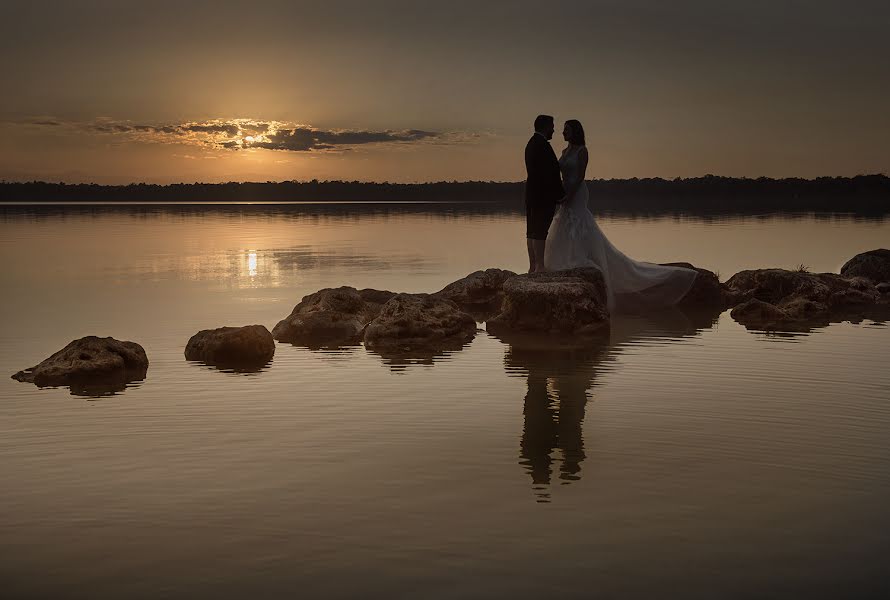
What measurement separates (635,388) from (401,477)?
13.3 feet

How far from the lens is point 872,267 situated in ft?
69.2

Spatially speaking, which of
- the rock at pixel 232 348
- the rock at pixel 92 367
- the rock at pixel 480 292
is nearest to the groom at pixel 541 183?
the rock at pixel 480 292

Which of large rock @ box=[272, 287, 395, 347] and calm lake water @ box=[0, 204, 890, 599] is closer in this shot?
calm lake water @ box=[0, 204, 890, 599]

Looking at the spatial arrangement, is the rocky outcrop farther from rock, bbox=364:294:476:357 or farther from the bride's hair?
rock, bbox=364:294:476:357

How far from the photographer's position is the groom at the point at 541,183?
657 inches

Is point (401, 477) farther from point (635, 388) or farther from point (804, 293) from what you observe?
point (804, 293)

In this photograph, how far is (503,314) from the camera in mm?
15258

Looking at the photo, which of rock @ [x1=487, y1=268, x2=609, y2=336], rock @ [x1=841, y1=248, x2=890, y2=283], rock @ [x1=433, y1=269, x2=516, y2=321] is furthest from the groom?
rock @ [x1=841, y1=248, x2=890, y2=283]

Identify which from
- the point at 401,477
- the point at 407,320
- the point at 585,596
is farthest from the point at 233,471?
the point at 407,320

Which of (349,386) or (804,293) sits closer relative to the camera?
(349,386)

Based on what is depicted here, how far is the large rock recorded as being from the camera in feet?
47.0

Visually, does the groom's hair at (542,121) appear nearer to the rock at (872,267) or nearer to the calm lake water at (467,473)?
the calm lake water at (467,473)

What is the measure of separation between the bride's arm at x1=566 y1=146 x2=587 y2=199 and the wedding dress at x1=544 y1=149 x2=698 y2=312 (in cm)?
4

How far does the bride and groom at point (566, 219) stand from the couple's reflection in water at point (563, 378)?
0.90 m
